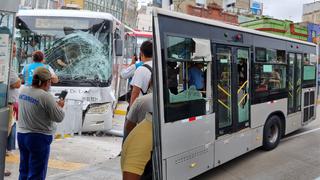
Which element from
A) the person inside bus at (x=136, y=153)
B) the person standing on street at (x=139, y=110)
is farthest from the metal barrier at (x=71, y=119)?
the person inside bus at (x=136, y=153)

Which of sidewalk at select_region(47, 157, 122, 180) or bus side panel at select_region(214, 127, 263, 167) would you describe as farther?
bus side panel at select_region(214, 127, 263, 167)

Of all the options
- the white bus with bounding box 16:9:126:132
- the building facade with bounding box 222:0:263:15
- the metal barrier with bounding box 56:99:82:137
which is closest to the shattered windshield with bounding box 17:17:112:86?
the white bus with bounding box 16:9:126:132

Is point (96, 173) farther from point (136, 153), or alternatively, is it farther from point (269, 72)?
point (269, 72)

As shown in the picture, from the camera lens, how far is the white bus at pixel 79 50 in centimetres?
842

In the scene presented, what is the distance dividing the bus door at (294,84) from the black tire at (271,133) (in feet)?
2.51

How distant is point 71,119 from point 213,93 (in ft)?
13.4

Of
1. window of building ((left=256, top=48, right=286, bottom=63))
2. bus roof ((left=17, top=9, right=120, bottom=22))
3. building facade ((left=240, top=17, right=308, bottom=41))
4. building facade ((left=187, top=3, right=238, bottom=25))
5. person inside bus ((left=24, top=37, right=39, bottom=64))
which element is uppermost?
building facade ((left=187, top=3, right=238, bottom=25))

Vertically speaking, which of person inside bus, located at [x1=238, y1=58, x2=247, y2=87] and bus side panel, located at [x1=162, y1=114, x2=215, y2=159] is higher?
person inside bus, located at [x1=238, y1=58, x2=247, y2=87]

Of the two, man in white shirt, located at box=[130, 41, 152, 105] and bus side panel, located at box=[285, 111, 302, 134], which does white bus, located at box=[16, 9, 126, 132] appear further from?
bus side panel, located at box=[285, 111, 302, 134]

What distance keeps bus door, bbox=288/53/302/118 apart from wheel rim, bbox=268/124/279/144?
0.82 m

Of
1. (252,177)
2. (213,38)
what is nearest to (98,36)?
(213,38)

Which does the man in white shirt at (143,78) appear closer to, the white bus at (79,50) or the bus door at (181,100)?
the bus door at (181,100)

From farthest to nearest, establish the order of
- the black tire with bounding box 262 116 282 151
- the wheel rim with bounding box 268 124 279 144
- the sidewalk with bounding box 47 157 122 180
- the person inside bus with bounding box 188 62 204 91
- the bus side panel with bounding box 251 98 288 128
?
1. the wheel rim with bounding box 268 124 279 144
2. the black tire with bounding box 262 116 282 151
3. the bus side panel with bounding box 251 98 288 128
4. the sidewalk with bounding box 47 157 122 180
5. the person inside bus with bounding box 188 62 204 91

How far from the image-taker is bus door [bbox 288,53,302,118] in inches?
324
